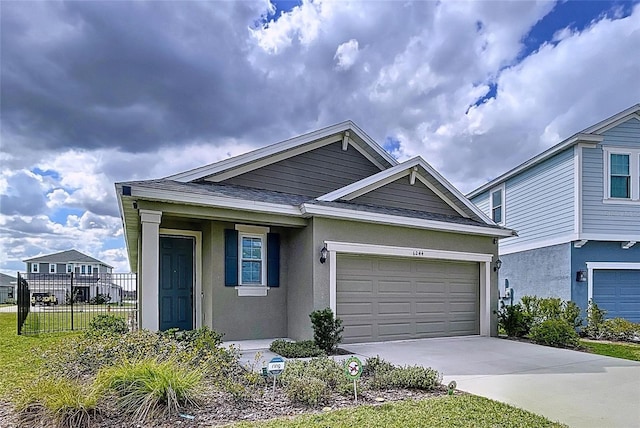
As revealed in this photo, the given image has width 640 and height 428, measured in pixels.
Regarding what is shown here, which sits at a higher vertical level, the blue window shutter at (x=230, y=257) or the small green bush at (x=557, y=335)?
the blue window shutter at (x=230, y=257)

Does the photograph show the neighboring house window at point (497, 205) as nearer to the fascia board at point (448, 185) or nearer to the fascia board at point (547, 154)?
the fascia board at point (547, 154)

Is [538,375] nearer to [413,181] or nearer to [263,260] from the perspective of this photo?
[263,260]

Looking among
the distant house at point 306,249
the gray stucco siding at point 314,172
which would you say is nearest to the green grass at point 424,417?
the distant house at point 306,249

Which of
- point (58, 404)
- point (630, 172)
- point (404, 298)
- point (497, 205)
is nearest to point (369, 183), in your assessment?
point (404, 298)

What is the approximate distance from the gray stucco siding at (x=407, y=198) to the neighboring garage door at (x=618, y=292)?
5262mm

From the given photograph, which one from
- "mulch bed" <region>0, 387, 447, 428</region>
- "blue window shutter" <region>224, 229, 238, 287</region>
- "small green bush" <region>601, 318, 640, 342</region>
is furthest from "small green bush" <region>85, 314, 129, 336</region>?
"small green bush" <region>601, 318, 640, 342</region>

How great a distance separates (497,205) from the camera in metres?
18.1

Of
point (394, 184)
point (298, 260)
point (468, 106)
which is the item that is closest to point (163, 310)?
point (298, 260)

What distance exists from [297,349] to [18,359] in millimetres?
5361

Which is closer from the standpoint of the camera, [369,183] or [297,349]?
[297,349]

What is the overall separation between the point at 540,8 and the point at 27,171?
553 inches

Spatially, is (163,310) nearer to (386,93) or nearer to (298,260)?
(298,260)

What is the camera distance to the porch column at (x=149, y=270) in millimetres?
7559

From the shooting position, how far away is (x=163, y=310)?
9883 mm
